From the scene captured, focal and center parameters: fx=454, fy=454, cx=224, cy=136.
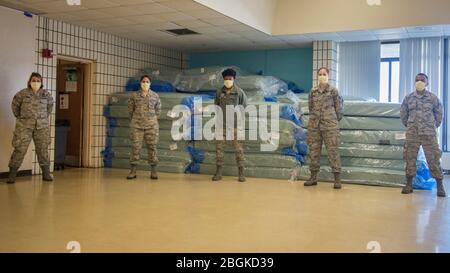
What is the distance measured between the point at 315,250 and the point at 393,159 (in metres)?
3.84

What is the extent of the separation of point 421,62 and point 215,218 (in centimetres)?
546

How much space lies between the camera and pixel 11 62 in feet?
20.6

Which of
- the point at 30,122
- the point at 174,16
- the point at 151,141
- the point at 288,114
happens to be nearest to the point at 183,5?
the point at 174,16

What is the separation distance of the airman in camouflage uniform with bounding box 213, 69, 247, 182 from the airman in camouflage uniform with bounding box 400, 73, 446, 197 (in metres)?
2.22

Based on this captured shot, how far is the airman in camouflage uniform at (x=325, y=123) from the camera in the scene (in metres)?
5.95

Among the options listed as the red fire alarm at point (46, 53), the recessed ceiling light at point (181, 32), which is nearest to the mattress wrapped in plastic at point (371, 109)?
the recessed ceiling light at point (181, 32)

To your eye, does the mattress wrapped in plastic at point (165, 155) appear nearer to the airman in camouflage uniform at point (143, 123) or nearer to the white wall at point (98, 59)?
the white wall at point (98, 59)

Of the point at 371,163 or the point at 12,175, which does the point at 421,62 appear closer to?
the point at 371,163

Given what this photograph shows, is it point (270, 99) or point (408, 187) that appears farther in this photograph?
point (270, 99)

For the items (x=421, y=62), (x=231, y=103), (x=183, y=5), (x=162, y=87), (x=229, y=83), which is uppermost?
(x=183, y=5)

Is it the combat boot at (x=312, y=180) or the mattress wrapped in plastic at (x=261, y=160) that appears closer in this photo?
the combat boot at (x=312, y=180)

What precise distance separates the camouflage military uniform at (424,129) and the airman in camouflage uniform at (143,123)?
348 cm

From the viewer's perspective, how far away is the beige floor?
3102 millimetres

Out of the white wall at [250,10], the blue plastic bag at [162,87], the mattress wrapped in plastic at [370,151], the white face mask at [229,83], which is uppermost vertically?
the white wall at [250,10]
